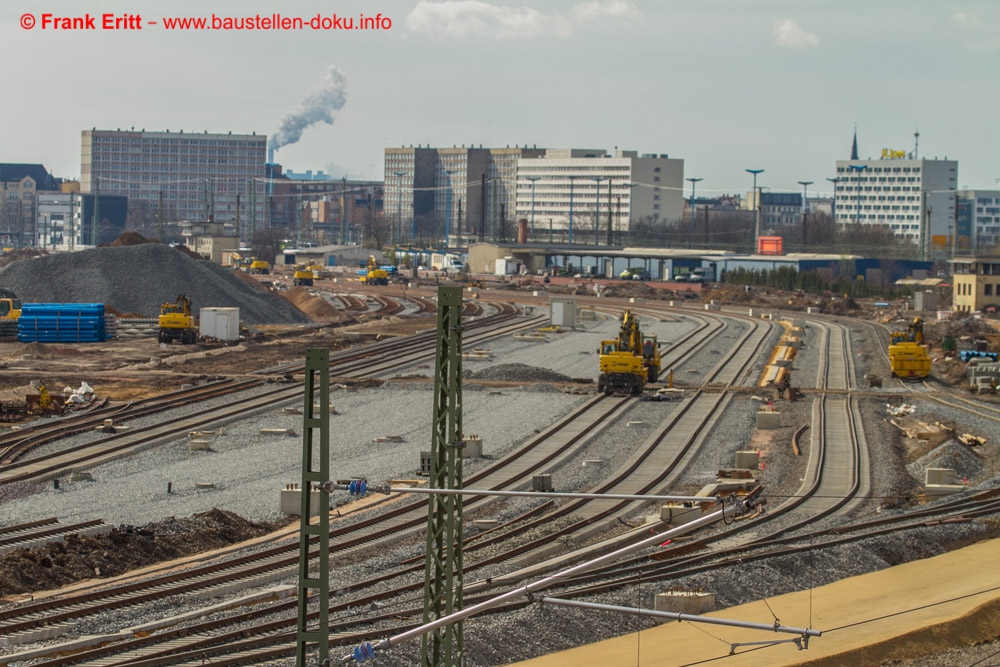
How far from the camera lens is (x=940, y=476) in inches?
1065

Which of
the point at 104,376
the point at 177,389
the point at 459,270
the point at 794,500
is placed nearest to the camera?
the point at 794,500

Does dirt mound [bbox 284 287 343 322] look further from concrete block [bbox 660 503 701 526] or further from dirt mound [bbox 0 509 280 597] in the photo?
concrete block [bbox 660 503 701 526]

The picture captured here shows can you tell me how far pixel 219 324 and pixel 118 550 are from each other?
35329mm

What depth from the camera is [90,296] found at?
209 feet

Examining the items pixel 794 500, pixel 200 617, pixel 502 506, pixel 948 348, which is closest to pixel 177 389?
pixel 502 506

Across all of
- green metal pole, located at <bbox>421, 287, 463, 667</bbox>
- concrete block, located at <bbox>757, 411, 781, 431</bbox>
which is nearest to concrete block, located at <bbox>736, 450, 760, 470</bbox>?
concrete block, located at <bbox>757, 411, 781, 431</bbox>

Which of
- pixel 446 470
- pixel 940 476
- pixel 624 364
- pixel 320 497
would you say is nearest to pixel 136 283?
pixel 624 364

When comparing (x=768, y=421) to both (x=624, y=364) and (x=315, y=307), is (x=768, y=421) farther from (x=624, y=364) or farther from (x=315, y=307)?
(x=315, y=307)

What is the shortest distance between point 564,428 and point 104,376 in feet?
59.4

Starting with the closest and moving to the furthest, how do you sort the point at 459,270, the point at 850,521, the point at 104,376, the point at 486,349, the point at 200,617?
the point at 200,617 → the point at 850,521 → the point at 104,376 → the point at 486,349 → the point at 459,270

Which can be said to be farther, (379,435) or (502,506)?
(379,435)

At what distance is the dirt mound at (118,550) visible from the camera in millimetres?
19234

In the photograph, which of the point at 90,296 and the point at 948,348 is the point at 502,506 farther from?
the point at 90,296

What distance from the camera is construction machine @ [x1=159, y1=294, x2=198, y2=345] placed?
5312 centimetres
